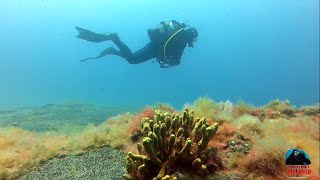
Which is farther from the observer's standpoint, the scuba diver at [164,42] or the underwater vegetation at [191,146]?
A: the scuba diver at [164,42]

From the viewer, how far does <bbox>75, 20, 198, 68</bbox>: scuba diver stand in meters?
11.9

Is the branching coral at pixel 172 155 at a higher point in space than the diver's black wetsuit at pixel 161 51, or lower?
lower

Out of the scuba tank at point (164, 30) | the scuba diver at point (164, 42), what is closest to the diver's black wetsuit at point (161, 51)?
the scuba diver at point (164, 42)

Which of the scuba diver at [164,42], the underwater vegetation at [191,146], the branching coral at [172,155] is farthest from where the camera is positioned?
the scuba diver at [164,42]

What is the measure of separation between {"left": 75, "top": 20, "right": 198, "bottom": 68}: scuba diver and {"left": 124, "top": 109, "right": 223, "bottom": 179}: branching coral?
710 cm

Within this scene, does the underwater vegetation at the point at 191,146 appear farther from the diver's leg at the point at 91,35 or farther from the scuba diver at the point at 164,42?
the diver's leg at the point at 91,35

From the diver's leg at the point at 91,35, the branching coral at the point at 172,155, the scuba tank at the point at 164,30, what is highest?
the diver's leg at the point at 91,35

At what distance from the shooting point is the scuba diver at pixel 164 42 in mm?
11930

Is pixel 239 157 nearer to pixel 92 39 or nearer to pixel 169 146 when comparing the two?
pixel 169 146

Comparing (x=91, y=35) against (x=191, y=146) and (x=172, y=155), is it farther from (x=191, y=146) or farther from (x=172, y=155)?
(x=172, y=155)

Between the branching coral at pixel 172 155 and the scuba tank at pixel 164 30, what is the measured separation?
26.1 ft

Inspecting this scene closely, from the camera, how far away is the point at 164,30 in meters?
12.7

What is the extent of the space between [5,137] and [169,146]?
4.79 meters

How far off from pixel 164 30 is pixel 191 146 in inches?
335
